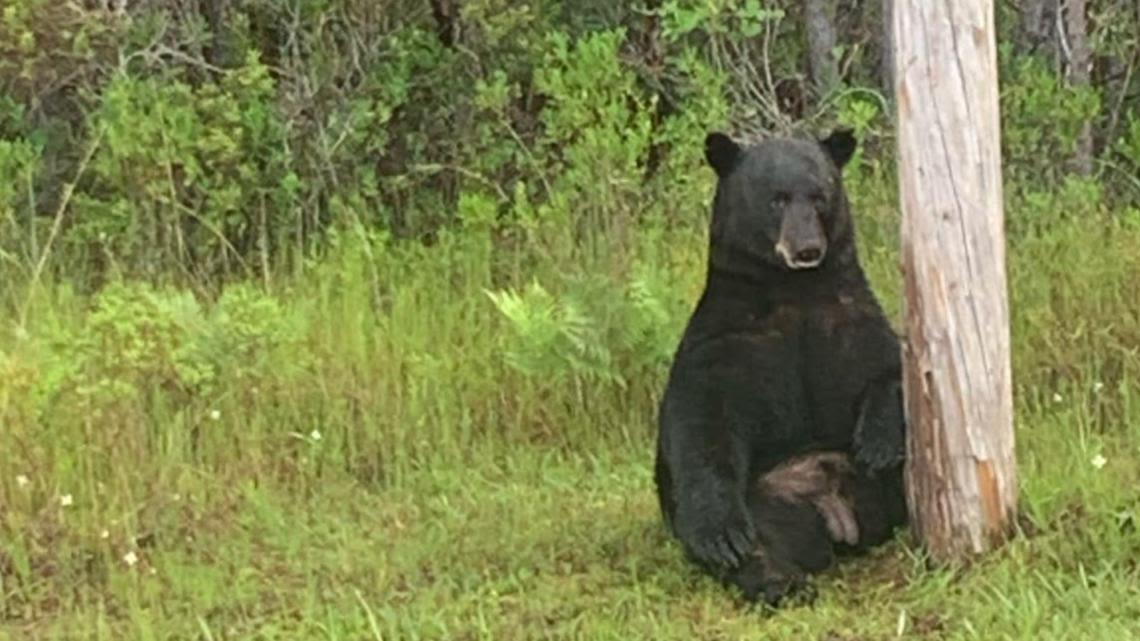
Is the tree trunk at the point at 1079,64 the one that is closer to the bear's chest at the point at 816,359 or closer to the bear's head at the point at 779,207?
the bear's head at the point at 779,207

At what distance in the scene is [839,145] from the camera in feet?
20.3

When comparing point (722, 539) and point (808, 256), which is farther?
point (808, 256)

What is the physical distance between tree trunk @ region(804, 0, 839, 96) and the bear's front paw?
5189mm

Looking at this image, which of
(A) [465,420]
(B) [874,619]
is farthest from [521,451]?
(B) [874,619]

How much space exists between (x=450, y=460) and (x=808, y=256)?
6.44 ft

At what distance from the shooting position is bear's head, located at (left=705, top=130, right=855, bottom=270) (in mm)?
5836

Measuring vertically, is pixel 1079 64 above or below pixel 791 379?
above

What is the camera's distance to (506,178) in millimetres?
10359

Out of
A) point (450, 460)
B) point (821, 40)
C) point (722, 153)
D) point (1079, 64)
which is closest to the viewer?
point (722, 153)

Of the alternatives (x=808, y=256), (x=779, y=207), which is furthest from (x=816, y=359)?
(x=779, y=207)

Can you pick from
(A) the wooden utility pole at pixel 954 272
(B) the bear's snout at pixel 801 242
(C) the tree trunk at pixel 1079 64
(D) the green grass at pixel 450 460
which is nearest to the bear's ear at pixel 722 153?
(B) the bear's snout at pixel 801 242

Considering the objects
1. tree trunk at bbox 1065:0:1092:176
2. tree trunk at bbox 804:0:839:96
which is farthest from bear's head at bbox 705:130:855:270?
tree trunk at bbox 804:0:839:96

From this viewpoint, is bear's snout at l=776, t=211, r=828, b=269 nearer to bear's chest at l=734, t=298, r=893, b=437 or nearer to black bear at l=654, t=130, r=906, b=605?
black bear at l=654, t=130, r=906, b=605

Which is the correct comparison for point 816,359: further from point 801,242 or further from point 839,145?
point 839,145
